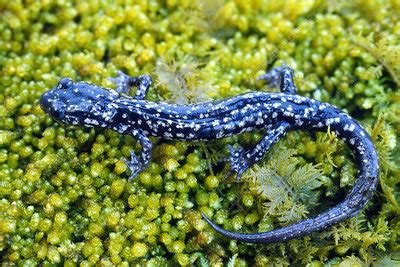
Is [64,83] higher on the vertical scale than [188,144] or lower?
higher

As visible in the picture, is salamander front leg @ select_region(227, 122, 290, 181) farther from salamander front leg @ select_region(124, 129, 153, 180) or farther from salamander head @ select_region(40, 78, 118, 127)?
salamander head @ select_region(40, 78, 118, 127)

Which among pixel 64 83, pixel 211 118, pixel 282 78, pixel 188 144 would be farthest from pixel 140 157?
pixel 282 78

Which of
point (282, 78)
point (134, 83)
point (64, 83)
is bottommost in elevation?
point (134, 83)

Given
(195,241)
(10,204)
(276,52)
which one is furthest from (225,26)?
(10,204)

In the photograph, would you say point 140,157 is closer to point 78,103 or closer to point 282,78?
point 78,103

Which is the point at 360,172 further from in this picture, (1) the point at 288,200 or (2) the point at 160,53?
(2) the point at 160,53

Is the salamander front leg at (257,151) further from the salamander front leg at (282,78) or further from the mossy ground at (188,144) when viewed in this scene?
the salamander front leg at (282,78)
